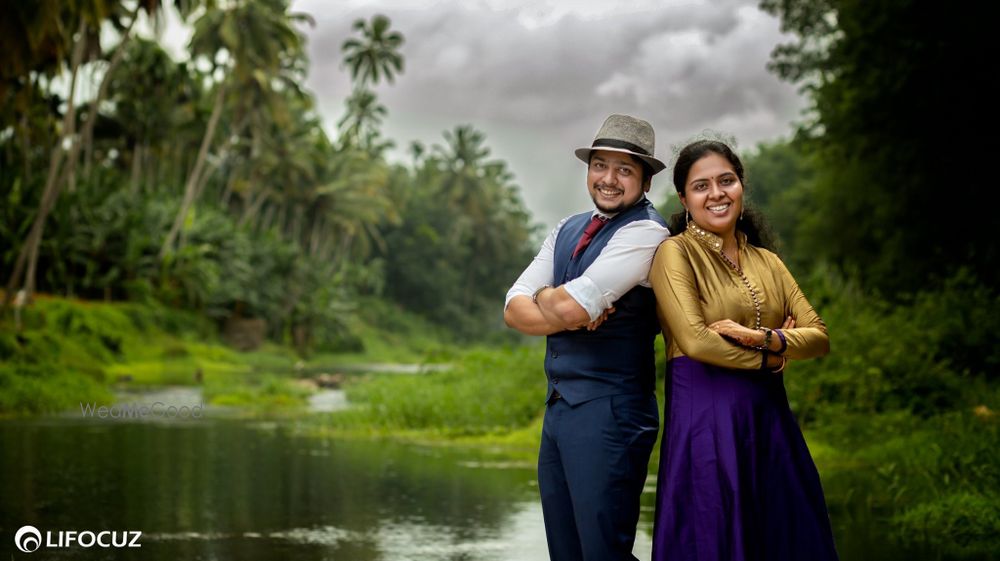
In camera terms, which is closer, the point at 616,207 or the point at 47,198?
the point at 616,207

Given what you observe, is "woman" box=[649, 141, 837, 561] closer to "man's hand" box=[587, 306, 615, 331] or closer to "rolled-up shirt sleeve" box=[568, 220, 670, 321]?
"rolled-up shirt sleeve" box=[568, 220, 670, 321]

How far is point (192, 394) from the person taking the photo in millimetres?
21922

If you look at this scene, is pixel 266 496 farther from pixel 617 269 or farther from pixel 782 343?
pixel 782 343

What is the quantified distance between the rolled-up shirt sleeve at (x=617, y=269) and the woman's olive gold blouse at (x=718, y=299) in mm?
57

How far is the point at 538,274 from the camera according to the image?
157 inches

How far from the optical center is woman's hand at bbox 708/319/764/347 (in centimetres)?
358

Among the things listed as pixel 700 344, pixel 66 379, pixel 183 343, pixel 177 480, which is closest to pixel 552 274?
pixel 700 344

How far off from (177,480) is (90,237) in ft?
89.1

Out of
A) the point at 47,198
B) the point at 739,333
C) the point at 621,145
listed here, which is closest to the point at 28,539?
the point at 621,145

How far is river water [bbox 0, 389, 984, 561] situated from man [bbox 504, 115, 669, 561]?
10.1ft

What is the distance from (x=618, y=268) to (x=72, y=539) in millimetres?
4513

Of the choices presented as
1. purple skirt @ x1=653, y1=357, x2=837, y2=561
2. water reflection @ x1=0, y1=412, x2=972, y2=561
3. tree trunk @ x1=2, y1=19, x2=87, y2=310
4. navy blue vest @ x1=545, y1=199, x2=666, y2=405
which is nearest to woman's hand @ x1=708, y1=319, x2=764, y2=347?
purple skirt @ x1=653, y1=357, x2=837, y2=561

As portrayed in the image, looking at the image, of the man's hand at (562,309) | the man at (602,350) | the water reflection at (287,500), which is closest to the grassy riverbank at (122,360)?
the water reflection at (287,500)

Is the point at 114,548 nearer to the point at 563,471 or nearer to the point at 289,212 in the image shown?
the point at 563,471
